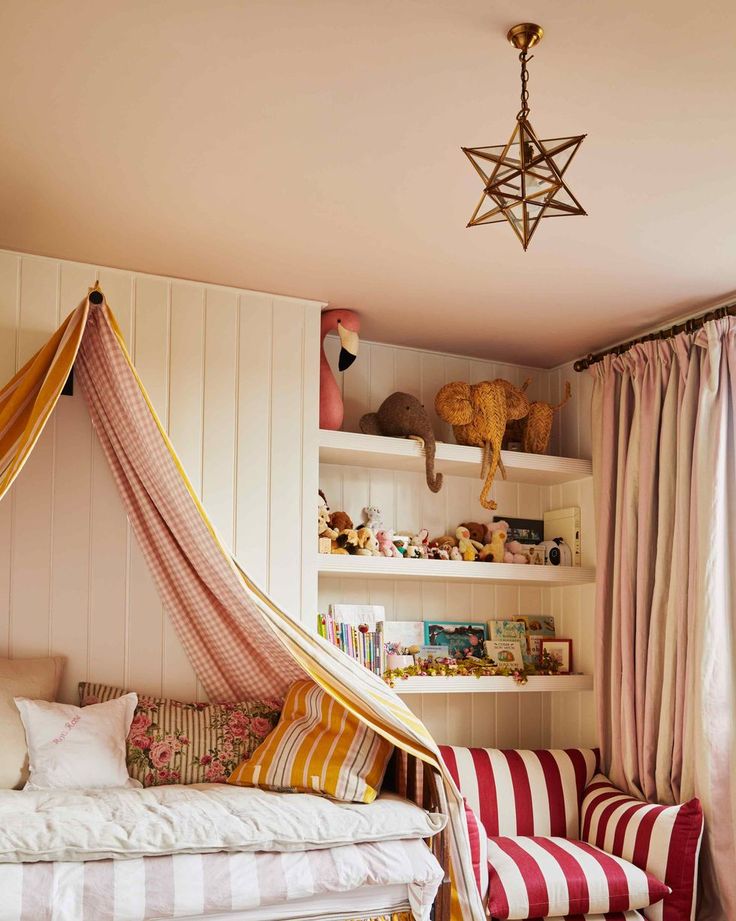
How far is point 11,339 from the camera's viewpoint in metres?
3.33

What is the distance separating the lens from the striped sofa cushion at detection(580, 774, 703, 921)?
3314 millimetres

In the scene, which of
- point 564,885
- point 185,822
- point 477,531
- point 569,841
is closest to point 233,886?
point 185,822

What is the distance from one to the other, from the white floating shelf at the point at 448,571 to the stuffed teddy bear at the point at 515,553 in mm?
92

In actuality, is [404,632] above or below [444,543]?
below

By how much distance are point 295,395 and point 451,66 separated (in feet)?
5.80

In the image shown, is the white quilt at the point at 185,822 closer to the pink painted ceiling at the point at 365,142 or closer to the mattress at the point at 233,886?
the mattress at the point at 233,886

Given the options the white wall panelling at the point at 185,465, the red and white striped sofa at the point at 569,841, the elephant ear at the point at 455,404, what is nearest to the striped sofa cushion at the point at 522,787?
the red and white striped sofa at the point at 569,841

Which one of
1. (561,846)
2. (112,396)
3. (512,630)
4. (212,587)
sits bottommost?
(561,846)

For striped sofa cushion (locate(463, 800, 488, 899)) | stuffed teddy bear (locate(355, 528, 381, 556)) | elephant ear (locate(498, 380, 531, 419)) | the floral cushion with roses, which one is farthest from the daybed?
elephant ear (locate(498, 380, 531, 419))

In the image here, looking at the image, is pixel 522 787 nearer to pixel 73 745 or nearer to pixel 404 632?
pixel 404 632

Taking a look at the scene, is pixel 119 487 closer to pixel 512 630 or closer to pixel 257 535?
pixel 257 535

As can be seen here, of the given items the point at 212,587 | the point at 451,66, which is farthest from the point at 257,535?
the point at 451,66

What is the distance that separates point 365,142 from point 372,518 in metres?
2.01

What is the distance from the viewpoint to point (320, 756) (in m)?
2.98
